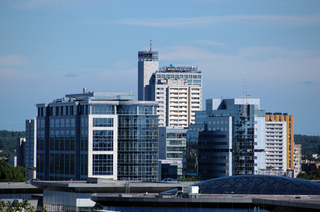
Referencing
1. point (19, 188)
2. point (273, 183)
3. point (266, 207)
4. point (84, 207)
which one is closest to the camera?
point (266, 207)

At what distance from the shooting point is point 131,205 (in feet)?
259

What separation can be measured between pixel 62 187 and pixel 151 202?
34.7 m

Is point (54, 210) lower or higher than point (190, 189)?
lower

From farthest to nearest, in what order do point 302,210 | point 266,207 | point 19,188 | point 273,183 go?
point 19,188, point 273,183, point 266,207, point 302,210

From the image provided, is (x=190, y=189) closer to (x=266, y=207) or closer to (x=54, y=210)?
(x=266, y=207)

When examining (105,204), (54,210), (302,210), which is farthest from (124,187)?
(302,210)

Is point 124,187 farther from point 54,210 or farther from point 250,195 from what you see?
point 250,195

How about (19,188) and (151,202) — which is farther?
(19,188)

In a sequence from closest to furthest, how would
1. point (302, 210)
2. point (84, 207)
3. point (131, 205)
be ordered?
1. point (302, 210)
2. point (131, 205)
3. point (84, 207)

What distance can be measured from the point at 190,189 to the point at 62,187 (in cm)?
3606

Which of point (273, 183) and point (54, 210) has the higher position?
point (273, 183)

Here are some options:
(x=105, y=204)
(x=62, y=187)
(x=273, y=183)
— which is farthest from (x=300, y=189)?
(x=62, y=187)

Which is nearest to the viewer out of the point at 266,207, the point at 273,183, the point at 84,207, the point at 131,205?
the point at 266,207

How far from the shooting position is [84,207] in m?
106
